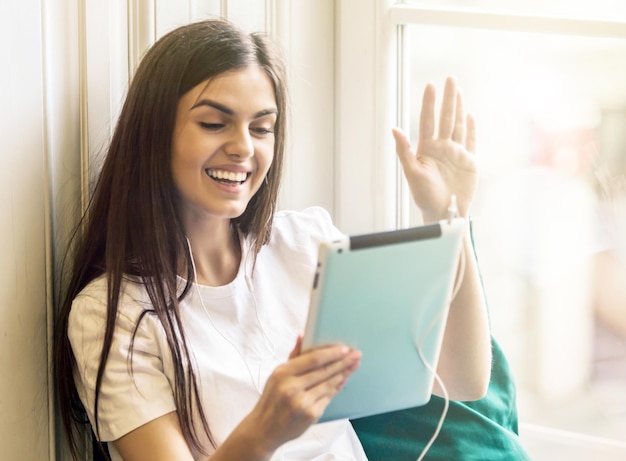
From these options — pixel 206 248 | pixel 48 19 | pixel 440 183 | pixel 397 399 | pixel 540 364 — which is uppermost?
pixel 48 19

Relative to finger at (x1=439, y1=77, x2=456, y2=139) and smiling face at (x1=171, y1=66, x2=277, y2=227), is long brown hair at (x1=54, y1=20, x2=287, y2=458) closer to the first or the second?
smiling face at (x1=171, y1=66, x2=277, y2=227)

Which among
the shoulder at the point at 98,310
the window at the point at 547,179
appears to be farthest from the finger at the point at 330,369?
the window at the point at 547,179

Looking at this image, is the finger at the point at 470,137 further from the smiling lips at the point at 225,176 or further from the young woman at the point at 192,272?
the smiling lips at the point at 225,176

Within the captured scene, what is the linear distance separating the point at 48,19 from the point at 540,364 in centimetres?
110

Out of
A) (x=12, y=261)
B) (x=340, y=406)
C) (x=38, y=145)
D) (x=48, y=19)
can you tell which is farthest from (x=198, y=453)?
(x=48, y=19)

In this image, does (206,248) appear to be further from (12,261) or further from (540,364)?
(540,364)

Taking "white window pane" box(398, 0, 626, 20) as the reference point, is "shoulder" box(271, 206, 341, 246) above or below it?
below

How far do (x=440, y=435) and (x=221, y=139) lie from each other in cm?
55

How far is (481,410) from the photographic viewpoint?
1.25 metres

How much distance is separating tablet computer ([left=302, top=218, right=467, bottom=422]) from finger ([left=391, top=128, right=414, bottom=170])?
0.22 m

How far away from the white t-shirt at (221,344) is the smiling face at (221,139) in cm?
13

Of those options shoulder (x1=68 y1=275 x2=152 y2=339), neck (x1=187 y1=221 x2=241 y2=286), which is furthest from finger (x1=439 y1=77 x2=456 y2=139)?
shoulder (x1=68 y1=275 x2=152 y2=339)

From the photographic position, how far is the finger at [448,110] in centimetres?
107

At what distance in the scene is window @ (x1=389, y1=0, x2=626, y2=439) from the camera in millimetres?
1426
